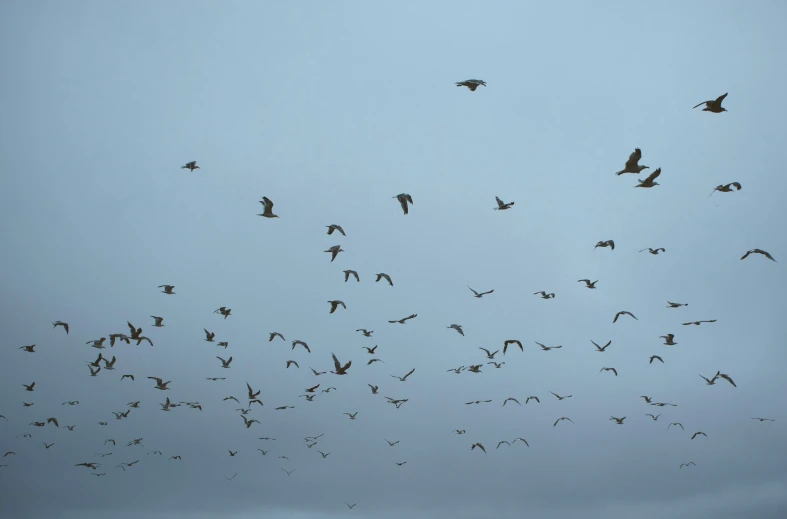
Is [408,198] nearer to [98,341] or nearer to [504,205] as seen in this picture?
[504,205]

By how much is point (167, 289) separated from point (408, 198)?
2712 centimetres

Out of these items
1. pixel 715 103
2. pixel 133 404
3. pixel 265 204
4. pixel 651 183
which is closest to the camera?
pixel 715 103

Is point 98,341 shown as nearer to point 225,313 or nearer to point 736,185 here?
point 225,313

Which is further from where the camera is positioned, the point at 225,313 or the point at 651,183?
the point at 225,313

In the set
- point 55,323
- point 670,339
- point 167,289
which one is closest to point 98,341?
point 55,323

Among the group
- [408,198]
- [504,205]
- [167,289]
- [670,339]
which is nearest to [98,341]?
[167,289]

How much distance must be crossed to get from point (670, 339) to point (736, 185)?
1893cm

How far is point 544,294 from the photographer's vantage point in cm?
5438

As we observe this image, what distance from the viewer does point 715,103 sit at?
32.5 meters

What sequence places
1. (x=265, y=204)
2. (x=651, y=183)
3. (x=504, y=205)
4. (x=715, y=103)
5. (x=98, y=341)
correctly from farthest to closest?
(x=98, y=341), (x=504, y=205), (x=265, y=204), (x=651, y=183), (x=715, y=103)

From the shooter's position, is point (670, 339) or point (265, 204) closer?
point (265, 204)

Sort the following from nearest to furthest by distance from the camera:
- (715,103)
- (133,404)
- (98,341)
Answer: (715,103)
(98,341)
(133,404)

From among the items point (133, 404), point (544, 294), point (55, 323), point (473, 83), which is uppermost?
point (473, 83)

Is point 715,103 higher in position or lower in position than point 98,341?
higher
